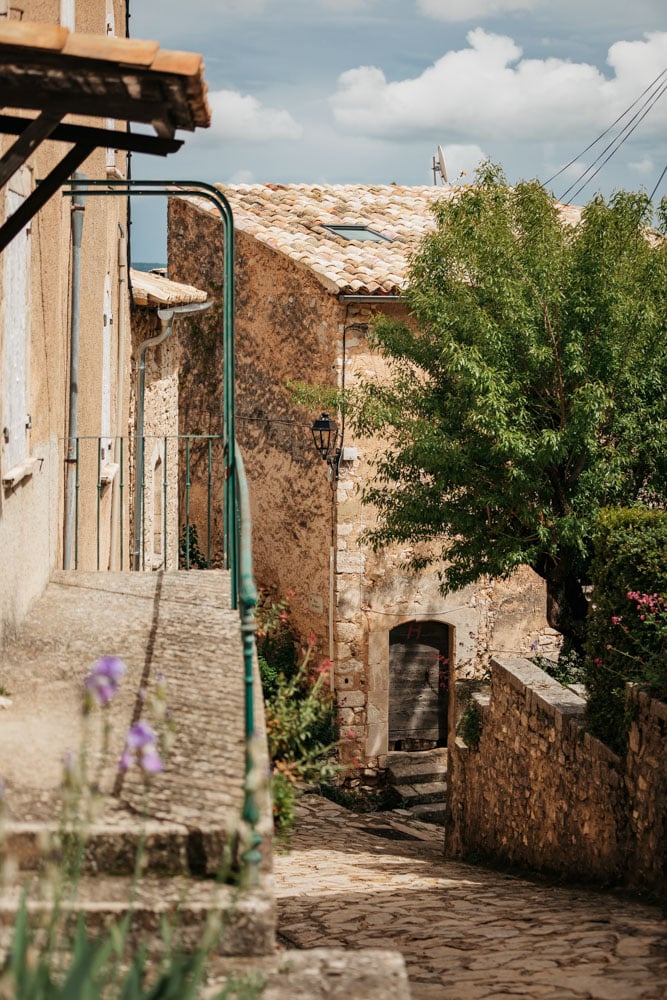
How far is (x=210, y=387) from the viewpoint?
1666 centimetres

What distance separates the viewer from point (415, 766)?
46.8 ft

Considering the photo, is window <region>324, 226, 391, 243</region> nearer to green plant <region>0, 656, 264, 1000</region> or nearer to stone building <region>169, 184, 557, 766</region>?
stone building <region>169, 184, 557, 766</region>

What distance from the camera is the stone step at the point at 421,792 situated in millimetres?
13555

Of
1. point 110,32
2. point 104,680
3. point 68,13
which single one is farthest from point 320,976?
point 110,32

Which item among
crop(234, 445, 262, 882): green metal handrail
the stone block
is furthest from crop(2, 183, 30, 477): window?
the stone block

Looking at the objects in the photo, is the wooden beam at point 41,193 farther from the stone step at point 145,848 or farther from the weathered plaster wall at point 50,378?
the stone step at point 145,848

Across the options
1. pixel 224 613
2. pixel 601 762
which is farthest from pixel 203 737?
pixel 601 762

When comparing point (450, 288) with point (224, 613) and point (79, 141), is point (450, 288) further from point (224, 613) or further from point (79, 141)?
point (79, 141)

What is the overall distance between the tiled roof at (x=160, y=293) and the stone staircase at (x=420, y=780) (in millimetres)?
6567

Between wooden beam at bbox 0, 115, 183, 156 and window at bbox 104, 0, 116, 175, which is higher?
window at bbox 104, 0, 116, 175

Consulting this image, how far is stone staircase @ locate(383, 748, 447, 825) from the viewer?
1335 centimetres

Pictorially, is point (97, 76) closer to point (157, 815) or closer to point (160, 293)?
point (157, 815)

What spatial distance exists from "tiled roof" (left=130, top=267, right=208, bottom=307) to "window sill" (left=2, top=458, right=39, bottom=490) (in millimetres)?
7382

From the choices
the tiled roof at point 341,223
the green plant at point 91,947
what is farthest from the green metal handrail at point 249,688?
the tiled roof at point 341,223
